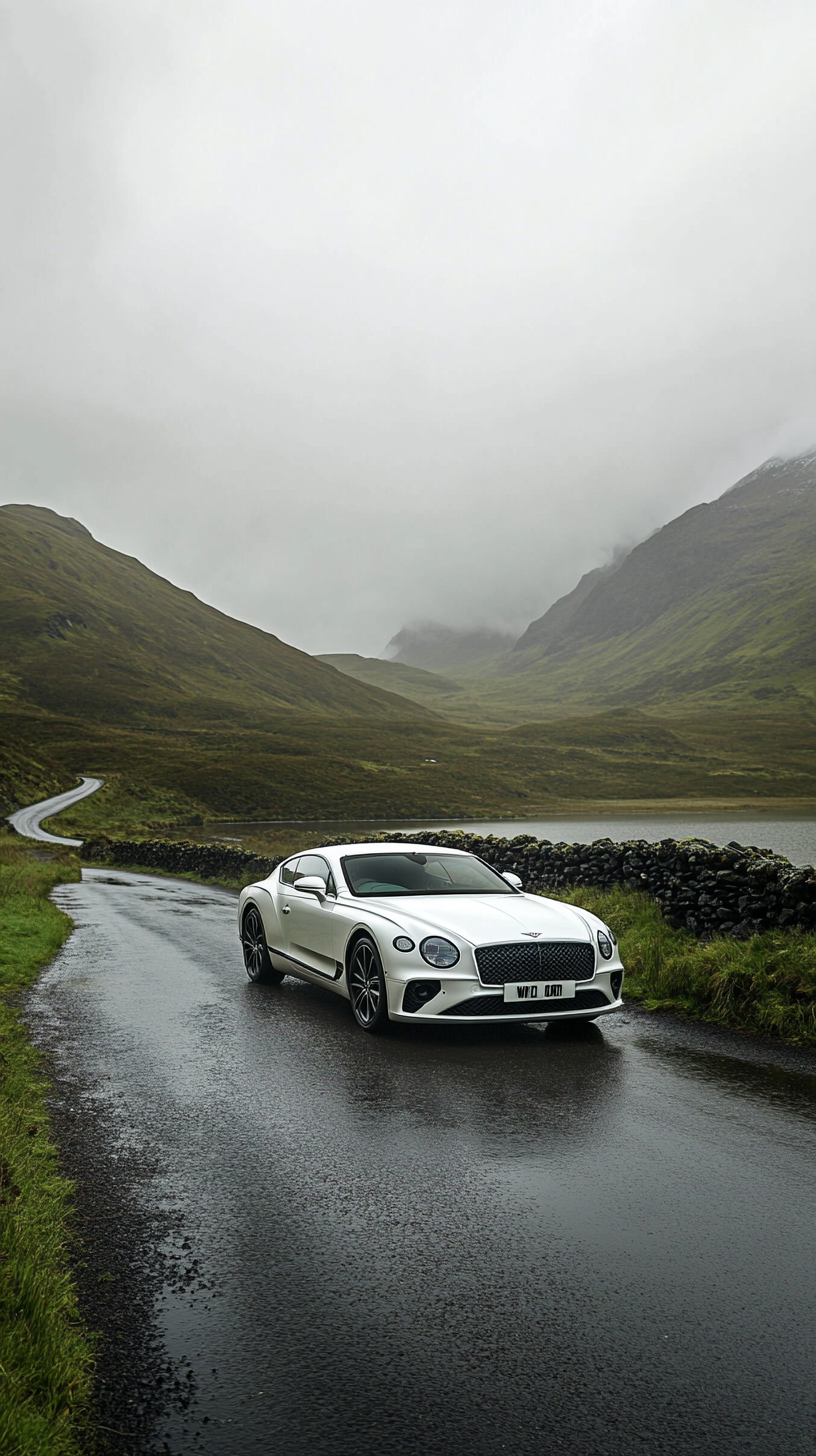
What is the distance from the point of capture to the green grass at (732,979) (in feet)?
28.8

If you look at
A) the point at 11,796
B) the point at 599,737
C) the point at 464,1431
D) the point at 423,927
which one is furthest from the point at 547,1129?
the point at 599,737

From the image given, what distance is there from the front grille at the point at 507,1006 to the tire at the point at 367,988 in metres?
0.69

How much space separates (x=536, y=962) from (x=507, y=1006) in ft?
1.46

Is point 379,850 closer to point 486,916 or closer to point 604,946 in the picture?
point 486,916

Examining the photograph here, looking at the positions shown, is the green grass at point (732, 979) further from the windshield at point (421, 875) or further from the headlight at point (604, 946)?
the windshield at point (421, 875)

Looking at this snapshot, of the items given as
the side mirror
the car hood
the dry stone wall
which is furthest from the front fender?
the dry stone wall

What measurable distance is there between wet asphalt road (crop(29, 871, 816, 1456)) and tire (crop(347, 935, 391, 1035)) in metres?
0.20

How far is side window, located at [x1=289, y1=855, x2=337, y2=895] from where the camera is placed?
10047 millimetres

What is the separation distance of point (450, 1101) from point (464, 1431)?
3.59 meters

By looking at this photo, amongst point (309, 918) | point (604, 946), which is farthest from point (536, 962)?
point (309, 918)

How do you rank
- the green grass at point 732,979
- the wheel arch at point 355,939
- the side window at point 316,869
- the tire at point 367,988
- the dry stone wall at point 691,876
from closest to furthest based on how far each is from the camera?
the tire at point 367,988 < the wheel arch at point 355,939 < the green grass at point 732,979 < the side window at point 316,869 < the dry stone wall at point 691,876

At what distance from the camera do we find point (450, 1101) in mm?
6637

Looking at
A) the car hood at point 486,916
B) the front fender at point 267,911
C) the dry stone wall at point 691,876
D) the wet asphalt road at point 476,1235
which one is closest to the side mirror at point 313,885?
the car hood at point 486,916

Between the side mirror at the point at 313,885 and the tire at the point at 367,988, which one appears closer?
the tire at the point at 367,988
